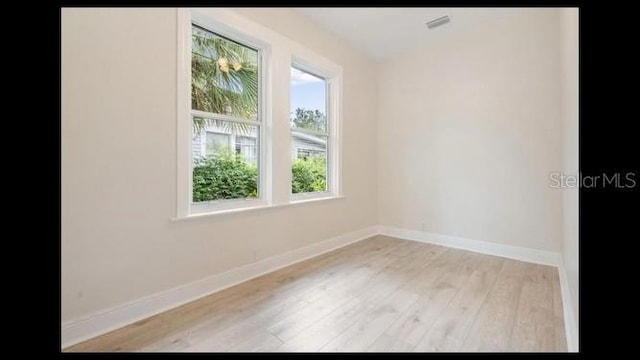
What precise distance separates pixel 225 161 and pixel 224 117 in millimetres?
401

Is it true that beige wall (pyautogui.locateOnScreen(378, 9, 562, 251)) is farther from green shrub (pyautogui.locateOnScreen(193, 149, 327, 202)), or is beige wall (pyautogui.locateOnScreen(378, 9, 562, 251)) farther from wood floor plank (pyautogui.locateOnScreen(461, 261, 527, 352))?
green shrub (pyautogui.locateOnScreen(193, 149, 327, 202))

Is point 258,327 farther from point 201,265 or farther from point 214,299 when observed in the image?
point 201,265

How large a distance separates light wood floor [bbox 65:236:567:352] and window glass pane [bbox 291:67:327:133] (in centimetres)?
173

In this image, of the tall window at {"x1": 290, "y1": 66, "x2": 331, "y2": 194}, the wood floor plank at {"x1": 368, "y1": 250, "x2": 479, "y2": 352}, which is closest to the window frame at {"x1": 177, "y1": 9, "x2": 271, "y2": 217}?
the tall window at {"x1": 290, "y1": 66, "x2": 331, "y2": 194}

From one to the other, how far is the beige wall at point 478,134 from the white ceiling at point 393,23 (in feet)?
0.57

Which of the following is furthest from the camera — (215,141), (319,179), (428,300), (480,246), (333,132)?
(333,132)

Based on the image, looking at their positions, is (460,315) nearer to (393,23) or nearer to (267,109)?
(267,109)

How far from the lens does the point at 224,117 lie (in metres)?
2.62

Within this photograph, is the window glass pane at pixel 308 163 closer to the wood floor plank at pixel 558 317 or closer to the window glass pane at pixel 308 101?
the window glass pane at pixel 308 101

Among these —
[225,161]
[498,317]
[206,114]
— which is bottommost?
[498,317]

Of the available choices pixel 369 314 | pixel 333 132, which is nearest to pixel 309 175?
pixel 333 132

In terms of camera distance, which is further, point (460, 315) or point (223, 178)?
point (223, 178)
